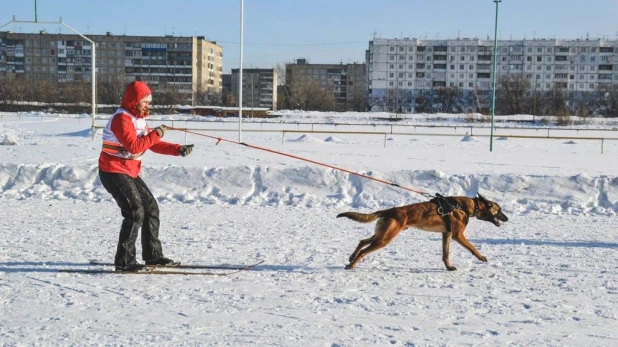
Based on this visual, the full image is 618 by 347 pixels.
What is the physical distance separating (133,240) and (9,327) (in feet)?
5.70

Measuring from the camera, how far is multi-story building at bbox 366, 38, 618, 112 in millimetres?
104375

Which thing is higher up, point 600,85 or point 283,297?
point 600,85

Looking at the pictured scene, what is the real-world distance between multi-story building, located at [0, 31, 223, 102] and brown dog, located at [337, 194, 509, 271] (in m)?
103

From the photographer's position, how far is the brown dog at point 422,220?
243 inches

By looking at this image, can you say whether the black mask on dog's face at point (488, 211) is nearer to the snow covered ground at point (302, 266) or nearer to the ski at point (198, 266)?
the snow covered ground at point (302, 266)

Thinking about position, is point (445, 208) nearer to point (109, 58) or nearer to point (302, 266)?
point (302, 266)

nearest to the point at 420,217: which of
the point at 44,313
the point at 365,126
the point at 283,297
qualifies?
the point at 283,297

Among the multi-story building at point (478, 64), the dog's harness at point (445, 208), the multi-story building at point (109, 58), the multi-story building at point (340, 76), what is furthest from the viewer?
the multi-story building at point (340, 76)

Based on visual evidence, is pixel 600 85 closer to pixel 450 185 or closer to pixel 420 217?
pixel 450 185

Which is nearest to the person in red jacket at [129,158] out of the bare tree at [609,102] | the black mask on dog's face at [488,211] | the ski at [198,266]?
the ski at [198,266]

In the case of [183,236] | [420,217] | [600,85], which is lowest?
[183,236]

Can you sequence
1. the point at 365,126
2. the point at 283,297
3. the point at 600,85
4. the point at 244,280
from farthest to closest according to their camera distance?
the point at 600,85 → the point at 365,126 → the point at 244,280 → the point at 283,297

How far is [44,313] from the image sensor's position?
4816 millimetres

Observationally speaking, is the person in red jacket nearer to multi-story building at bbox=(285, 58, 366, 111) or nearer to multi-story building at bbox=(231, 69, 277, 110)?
→ multi-story building at bbox=(231, 69, 277, 110)
